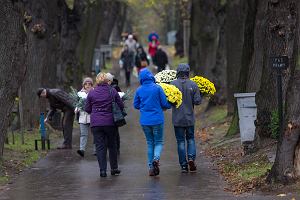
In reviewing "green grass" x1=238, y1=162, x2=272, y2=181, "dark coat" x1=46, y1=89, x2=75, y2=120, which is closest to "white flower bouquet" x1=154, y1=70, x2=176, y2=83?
"green grass" x1=238, y1=162, x2=272, y2=181

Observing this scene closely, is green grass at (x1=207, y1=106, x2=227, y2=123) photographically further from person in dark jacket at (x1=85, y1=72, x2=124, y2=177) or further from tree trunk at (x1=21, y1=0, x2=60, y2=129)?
person in dark jacket at (x1=85, y1=72, x2=124, y2=177)

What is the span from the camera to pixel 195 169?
1435 cm

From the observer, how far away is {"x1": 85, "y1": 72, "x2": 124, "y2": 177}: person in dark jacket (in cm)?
1419

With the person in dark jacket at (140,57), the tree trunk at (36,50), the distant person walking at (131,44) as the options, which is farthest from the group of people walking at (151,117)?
the distant person walking at (131,44)

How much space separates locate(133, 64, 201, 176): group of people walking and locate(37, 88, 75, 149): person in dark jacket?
15.5 ft

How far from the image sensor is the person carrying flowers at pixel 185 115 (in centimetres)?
1409

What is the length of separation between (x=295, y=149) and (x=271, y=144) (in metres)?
2.99

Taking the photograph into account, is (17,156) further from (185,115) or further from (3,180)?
(185,115)

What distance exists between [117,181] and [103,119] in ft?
4.09

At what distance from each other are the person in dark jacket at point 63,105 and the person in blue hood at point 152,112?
4.78m

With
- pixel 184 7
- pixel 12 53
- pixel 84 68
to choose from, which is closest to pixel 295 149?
pixel 12 53

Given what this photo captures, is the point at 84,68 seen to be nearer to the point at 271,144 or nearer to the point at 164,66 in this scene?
the point at 164,66

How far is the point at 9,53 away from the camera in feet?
47.7

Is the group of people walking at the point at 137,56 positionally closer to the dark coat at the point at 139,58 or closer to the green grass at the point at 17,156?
the dark coat at the point at 139,58
